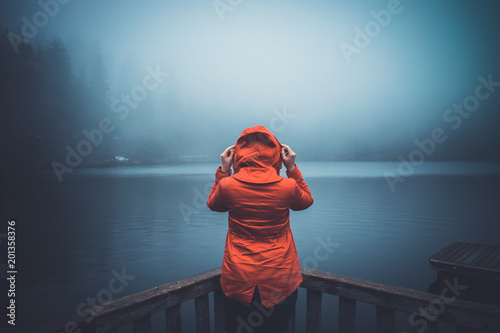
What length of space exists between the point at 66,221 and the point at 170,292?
2144cm

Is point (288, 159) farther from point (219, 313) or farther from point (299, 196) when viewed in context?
point (219, 313)

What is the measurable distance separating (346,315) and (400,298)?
0.52m

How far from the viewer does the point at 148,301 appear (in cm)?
211

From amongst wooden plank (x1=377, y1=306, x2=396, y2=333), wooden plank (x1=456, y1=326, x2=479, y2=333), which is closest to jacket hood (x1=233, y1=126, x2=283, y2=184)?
wooden plank (x1=377, y1=306, x2=396, y2=333)

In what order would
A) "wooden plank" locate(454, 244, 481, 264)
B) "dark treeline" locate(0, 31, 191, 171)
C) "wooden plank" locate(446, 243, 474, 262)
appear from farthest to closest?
"dark treeline" locate(0, 31, 191, 171)
"wooden plank" locate(446, 243, 474, 262)
"wooden plank" locate(454, 244, 481, 264)

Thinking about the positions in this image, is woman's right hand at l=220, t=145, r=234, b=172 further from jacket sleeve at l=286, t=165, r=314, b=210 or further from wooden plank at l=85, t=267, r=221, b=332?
wooden plank at l=85, t=267, r=221, b=332

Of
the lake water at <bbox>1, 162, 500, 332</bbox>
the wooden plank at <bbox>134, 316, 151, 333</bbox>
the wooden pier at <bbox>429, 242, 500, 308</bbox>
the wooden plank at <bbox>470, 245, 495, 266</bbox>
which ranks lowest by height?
the lake water at <bbox>1, 162, 500, 332</bbox>

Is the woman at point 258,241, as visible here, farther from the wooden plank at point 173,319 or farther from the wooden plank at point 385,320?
the wooden plank at point 385,320

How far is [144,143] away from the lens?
17650cm

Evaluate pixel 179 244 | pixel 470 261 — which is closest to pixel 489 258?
pixel 470 261

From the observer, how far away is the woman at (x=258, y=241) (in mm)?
2055

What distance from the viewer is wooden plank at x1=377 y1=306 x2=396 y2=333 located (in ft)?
7.37

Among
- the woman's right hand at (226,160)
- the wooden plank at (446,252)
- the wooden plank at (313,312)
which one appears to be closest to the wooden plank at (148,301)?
the wooden plank at (313,312)

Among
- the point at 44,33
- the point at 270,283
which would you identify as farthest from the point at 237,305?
the point at 44,33
